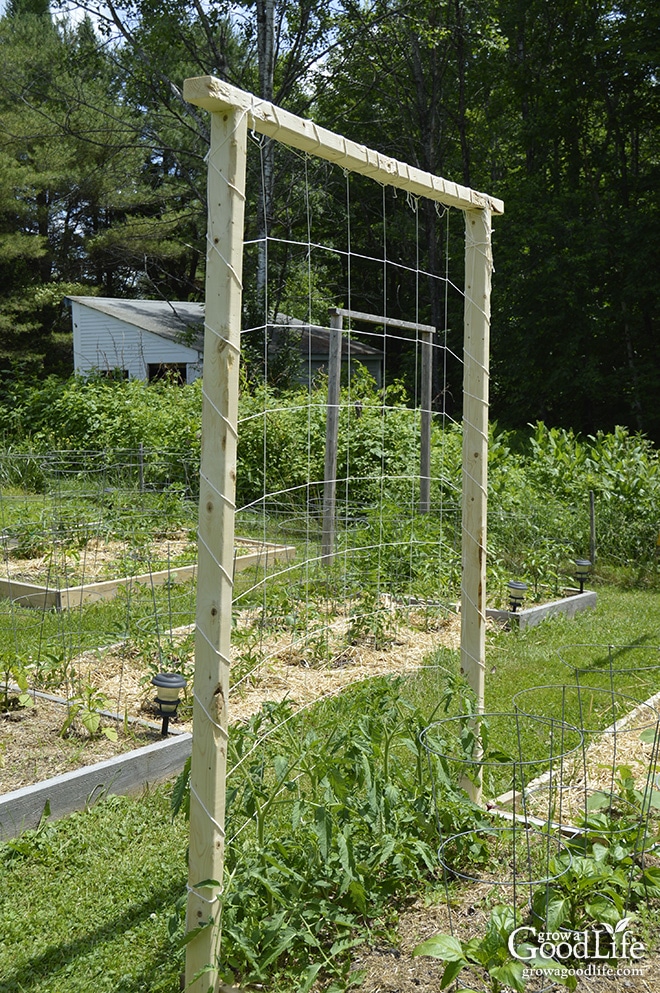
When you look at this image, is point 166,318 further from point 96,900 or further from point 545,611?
point 96,900

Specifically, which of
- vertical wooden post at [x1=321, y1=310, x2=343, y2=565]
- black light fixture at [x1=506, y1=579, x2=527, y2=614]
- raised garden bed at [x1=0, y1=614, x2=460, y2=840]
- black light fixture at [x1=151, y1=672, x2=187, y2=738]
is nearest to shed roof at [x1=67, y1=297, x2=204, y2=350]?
vertical wooden post at [x1=321, y1=310, x2=343, y2=565]

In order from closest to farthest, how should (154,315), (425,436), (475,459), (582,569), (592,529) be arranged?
(475,459)
(582,569)
(425,436)
(592,529)
(154,315)

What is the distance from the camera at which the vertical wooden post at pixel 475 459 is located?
3.80m

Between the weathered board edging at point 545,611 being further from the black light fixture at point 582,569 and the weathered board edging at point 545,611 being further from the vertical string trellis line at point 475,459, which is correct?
the vertical string trellis line at point 475,459

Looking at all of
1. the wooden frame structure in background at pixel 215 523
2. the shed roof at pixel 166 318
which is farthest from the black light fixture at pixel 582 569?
the shed roof at pixel 166 318

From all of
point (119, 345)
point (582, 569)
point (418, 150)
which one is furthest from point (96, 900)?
point (418, 150)

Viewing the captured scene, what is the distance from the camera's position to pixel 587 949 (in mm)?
2613

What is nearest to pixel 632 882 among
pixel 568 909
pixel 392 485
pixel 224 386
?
pixel 568 909

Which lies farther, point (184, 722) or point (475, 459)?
point (184, 722)

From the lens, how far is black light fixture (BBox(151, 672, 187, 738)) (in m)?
4.18

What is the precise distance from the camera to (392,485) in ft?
31.7

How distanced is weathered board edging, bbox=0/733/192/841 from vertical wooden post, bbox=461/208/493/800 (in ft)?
4.55

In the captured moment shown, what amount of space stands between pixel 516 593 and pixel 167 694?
336 centimetres

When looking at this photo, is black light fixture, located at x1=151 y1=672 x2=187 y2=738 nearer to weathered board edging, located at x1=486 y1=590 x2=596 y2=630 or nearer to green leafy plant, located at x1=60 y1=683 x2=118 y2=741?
green leafy plant, located at x1=60 y1=683 x2=118 y2=741
